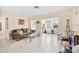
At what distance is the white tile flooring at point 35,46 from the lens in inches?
81.9

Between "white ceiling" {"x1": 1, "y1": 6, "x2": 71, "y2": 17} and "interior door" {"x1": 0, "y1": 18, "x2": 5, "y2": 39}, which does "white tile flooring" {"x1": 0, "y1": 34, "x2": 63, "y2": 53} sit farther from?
"white ceiling" {"x1": 1, "y1": 6, "x2": 71, "y2": 17}

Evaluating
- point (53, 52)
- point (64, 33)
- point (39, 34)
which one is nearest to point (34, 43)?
point (39, 34)

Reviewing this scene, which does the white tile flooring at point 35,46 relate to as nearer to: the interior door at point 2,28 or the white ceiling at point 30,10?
the interior door at point 2,28

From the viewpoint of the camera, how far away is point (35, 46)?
209cm

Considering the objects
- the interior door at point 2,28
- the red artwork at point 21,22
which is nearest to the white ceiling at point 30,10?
the red artwork at point 21,22

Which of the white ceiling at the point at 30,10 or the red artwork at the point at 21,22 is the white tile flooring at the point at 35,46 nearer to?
the red artwork at the point at 21,22

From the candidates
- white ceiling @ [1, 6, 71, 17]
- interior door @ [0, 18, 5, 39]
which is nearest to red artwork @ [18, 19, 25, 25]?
white ceiling @ [1, 6, 71, 17]

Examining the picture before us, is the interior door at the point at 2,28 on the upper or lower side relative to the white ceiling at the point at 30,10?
lower

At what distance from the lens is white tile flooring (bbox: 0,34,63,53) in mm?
2080

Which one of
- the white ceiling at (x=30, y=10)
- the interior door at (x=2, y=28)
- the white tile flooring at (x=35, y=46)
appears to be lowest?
the white tile flooring at (x=35, y=46)

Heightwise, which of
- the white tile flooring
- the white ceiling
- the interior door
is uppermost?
the white ceiling

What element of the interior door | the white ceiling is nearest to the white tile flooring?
the interior door

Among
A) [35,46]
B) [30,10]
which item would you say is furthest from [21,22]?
[35,46]

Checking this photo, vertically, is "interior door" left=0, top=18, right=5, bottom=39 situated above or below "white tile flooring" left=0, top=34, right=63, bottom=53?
above
